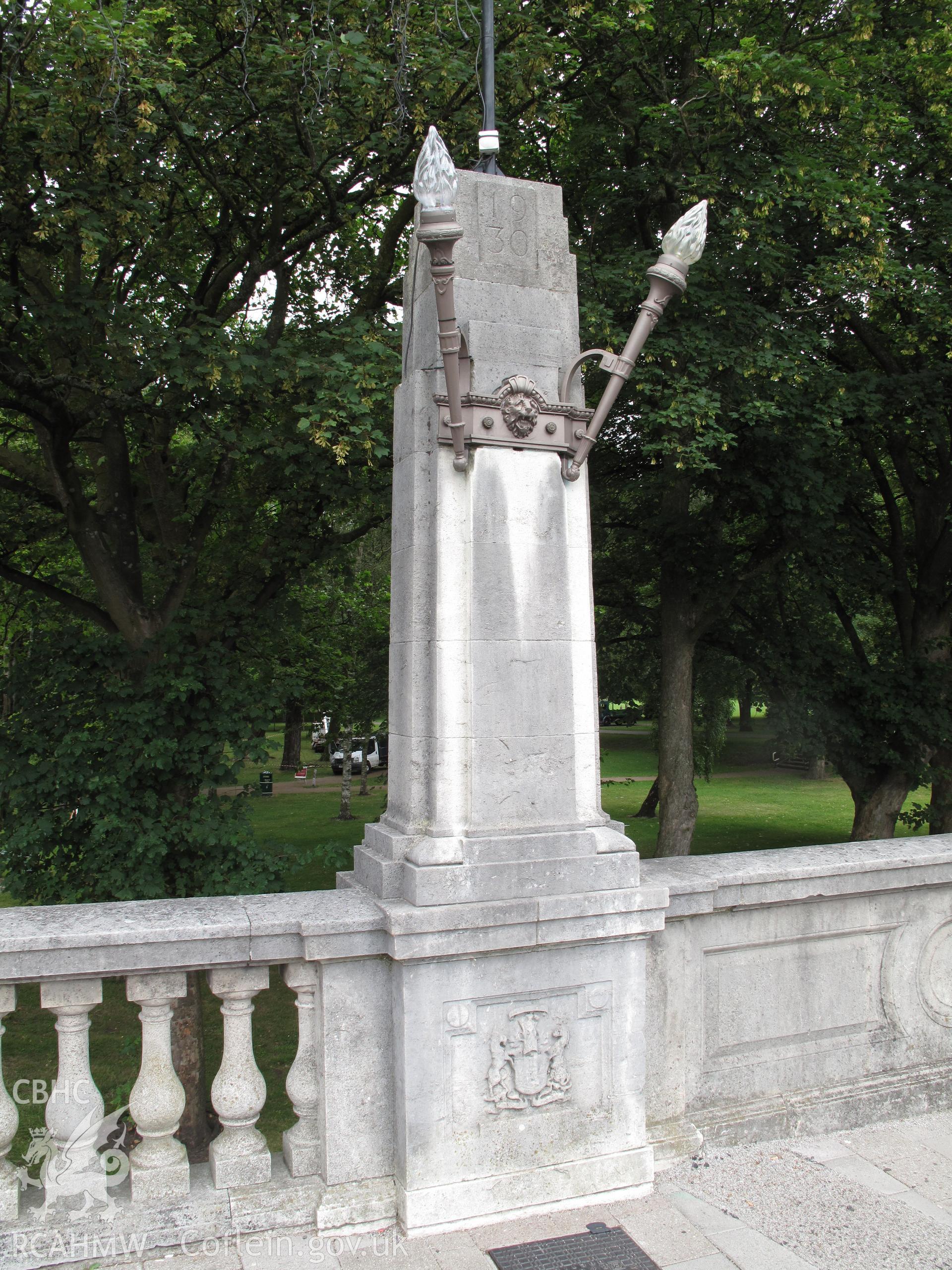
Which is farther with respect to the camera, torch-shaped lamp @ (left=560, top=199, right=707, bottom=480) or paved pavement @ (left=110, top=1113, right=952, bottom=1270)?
torch-shaped lamp @ (left=560, top=199, right=707, bottom=480)

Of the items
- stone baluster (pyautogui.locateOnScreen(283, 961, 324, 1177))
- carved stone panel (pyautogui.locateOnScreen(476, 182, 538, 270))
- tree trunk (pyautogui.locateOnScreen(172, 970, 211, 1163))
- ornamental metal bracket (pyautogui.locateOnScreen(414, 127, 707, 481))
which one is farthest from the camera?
tree trunk (pyautogui.locateOnScreen(172, 970, 211, 1163))

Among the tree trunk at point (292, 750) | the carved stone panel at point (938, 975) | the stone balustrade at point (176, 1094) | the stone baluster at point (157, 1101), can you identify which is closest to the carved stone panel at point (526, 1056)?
the stone balustrade at point (176, 1094)

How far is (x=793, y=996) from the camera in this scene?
415cm

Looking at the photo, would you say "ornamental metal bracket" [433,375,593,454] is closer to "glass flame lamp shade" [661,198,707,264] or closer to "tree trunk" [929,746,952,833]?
"glass flame lamp shade" [661,198,707,264]

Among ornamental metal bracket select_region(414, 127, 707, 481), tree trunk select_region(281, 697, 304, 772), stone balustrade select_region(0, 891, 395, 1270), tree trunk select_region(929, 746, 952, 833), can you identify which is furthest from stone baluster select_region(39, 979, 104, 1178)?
tree trunk select_region(281, 697, 304, 772)

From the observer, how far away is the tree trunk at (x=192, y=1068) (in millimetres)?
6789

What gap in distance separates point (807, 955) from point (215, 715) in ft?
16.1

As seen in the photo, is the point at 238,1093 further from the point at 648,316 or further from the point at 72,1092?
the point at 648,316

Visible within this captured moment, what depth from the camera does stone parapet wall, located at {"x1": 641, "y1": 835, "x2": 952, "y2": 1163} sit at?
387cm

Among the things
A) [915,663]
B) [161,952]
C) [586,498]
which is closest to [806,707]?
[915,663]

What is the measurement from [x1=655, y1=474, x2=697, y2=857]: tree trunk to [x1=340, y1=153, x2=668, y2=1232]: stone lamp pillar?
26.4 ft

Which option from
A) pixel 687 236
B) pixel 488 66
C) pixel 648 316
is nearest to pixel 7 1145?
pixel 648 316

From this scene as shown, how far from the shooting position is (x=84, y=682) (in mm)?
7707

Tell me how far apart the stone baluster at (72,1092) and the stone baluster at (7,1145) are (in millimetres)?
95
